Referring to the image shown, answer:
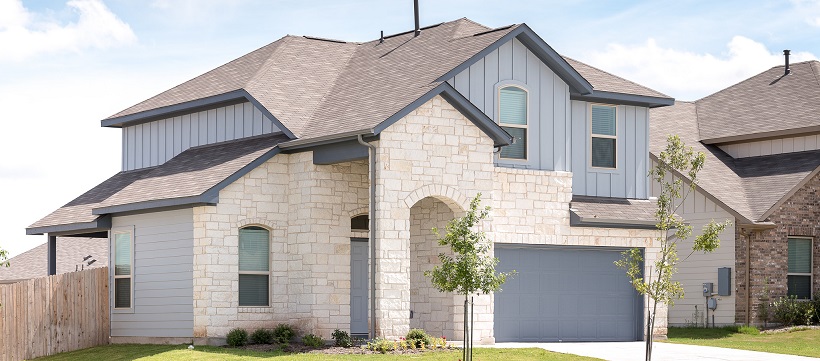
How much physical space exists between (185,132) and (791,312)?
16.3m

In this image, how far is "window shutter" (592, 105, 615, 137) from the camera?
98.6 ft

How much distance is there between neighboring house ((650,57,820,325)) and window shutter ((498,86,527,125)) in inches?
298

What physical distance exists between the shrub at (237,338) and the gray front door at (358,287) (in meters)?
3.06

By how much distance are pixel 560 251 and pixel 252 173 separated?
7260 mm

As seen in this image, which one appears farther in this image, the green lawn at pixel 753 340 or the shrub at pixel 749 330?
the shrub at pixel 749 330

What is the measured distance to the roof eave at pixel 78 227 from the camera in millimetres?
28344

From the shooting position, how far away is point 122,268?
2803 cm

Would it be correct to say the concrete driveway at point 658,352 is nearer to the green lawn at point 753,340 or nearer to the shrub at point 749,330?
the green lawn at point 753,340

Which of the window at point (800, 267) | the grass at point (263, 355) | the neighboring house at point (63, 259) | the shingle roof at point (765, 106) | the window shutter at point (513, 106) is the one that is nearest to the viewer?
the grass at point (263, 355)

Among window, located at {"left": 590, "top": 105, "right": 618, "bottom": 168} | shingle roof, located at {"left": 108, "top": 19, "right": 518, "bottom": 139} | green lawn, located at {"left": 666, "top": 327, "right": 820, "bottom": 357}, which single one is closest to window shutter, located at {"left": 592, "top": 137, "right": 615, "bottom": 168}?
window, located at {"left": 590, "top": 105, "right": 618, "bottom": 168}

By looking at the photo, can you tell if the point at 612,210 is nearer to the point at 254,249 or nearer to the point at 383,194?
the point at 383,194

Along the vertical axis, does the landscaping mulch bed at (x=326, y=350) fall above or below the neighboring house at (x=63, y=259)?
below

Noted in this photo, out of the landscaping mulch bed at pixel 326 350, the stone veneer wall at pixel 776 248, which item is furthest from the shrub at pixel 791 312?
the landscaping mulch bed at pixel 326 350

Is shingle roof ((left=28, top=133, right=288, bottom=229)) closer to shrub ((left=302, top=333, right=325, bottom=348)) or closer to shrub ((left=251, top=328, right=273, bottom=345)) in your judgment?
shrub ((left=251, top=328, right=273, bottom=345))
